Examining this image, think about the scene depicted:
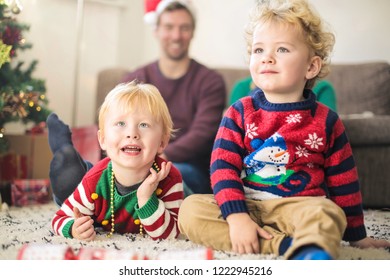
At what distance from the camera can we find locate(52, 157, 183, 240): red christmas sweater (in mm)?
1026

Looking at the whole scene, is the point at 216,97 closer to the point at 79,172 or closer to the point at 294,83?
the point at 79,172

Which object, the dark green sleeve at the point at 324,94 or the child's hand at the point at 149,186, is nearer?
the child's hand at the point at 149,186

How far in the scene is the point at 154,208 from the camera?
3.30 feet

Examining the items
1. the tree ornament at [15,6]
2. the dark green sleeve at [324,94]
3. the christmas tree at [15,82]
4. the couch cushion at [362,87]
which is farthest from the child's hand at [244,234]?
the couch cushion at [362,87]

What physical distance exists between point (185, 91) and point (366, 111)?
0.82 metres

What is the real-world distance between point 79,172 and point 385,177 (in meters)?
1.07

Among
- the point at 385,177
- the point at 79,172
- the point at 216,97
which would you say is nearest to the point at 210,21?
the point at 216,97

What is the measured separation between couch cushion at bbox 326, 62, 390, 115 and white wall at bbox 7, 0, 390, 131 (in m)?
0.06

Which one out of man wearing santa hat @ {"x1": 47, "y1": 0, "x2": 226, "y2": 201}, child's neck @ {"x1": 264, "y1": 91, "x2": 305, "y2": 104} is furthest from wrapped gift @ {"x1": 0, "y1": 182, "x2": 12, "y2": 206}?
child's neck @ {"x1": 264, "y1": 91, "x2": 305, "y2": 104}

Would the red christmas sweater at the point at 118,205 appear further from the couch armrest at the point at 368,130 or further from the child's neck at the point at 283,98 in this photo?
the couch armrest at the point at 368,130

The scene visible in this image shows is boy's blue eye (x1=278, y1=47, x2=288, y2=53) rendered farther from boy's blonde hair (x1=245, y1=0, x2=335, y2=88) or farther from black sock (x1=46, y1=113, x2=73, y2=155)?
black sock (x1=46, y1=113, x2=73, y2=155)

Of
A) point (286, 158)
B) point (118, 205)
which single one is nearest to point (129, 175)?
point (118, 205)

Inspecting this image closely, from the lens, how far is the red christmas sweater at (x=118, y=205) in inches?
40.4

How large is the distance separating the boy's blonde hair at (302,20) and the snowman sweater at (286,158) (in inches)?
4.7
